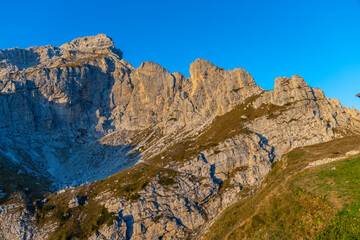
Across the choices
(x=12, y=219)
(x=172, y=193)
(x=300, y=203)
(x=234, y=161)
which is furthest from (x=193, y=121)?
(x=300, y=203)

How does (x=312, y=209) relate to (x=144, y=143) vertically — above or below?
below

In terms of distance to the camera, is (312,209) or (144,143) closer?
(312,209)

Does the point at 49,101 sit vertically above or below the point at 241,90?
above

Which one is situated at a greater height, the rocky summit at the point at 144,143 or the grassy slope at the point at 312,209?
the rocky summit at the point at 144,143

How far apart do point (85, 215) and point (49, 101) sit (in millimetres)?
131889

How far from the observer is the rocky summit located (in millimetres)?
71375

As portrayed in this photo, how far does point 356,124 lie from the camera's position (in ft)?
269

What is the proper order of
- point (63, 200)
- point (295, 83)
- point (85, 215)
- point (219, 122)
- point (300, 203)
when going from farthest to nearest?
point (219, 122), point (295, 83), point (63, 200), point (85, 215), point (300, 203)

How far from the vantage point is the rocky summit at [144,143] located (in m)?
71.4

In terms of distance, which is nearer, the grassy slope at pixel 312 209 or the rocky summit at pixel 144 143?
the grassy slope at pixel 312 209

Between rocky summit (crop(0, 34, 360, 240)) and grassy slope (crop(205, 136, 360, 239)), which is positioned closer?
grassy slope (crop(205, 136, 360, 239))

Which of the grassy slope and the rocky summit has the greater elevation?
the rocky summit

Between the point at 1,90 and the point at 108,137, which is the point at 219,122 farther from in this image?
the point at 1,90

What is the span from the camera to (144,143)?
148 m
